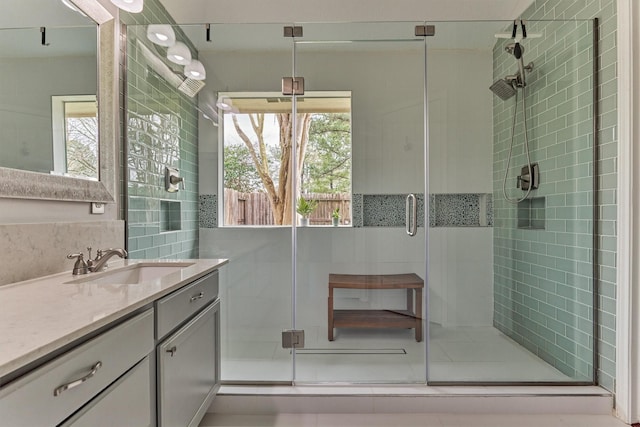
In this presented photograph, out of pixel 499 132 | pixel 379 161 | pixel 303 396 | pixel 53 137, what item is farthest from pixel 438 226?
pixel 53 137

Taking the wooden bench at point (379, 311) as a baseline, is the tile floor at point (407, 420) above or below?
below

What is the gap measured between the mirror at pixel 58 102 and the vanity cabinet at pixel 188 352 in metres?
0.70

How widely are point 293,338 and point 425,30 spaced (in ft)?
7.44

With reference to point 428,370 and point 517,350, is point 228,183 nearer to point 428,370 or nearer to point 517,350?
point 428,370

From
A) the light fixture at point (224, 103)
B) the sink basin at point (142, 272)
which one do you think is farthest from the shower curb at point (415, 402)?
the light fixture at point (224, 103)

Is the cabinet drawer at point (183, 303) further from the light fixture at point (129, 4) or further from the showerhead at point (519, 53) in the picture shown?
the showerhead at point (519, 53)

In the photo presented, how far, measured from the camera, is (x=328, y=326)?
2.55 m

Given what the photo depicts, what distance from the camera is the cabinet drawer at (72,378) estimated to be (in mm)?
647

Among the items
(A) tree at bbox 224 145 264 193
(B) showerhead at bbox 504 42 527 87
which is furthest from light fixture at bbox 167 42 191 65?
(B) showerhead at bbox 504 42 527 87

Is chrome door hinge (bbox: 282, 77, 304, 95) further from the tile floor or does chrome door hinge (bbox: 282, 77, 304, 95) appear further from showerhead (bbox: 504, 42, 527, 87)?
the tile floor

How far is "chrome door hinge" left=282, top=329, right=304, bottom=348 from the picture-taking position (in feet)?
7.62

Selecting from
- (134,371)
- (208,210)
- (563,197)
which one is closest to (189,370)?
(134,371)

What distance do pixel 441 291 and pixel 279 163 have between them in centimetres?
158

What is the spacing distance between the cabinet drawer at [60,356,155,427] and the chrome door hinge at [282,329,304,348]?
A: 1236 millimetres
